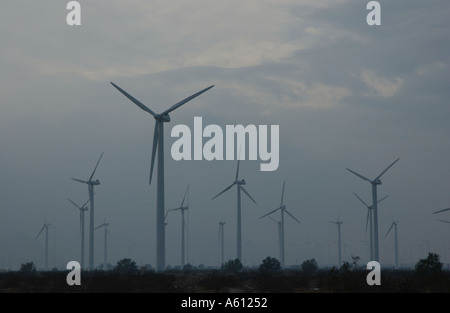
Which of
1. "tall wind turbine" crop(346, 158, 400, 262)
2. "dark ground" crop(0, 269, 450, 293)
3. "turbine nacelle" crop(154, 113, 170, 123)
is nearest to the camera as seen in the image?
"dark ground" crop(0, 269, 450, 293)

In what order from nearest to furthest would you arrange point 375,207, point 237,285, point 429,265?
point 237,285 → point 429,265 → point 375,207

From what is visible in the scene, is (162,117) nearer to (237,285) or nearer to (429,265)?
(237,285)

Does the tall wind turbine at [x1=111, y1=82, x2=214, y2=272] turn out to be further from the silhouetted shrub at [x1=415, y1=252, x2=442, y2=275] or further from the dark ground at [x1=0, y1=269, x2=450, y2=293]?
the silhouetted shrub at [x1=415, y1=252, x2=442, y2=275]

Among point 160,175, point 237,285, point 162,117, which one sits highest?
point 162,117

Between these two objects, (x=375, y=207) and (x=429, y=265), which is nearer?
(x=429, y=265)

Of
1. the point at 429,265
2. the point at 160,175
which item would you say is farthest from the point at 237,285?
the point at 429,265

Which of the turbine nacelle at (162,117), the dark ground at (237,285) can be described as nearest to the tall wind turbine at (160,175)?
the turbine nacelle at (162,117)

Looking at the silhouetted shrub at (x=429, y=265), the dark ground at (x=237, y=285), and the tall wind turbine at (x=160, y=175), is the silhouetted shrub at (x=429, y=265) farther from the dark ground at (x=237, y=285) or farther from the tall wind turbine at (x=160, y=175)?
the tall wind turbine at (x=160, y=175)

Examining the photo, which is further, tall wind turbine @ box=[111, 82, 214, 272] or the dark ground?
tall wind turbine @ box=[111, 82, 214, 272]

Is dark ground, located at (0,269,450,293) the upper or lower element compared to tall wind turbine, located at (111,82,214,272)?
lower

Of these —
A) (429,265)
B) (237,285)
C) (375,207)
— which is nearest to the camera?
(237,285)

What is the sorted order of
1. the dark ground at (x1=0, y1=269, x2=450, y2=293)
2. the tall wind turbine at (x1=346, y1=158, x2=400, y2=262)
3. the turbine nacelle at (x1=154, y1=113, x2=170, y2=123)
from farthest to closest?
the tall wind turbine at (x1=346, y1=158, x2=400, y2=262), the turbine nacelle at (x1=154, y1=113, x2=170, y2=123), the dark ground at (x1=0, y1=269, x2=450, y2=293)

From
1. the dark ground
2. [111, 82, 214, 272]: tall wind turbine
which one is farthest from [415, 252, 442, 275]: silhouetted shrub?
[111, 82, 214, 272]: tall wind turbine
